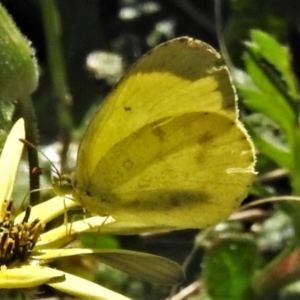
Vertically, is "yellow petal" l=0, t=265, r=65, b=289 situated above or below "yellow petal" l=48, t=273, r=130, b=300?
above

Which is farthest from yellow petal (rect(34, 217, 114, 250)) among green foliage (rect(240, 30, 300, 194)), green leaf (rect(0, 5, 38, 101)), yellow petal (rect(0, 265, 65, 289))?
green foliage (rect(240, 30, 300, 194))

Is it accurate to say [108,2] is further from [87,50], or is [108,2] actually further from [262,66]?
[262,66]

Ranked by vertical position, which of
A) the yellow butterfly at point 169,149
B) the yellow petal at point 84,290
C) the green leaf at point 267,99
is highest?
the green leaf at point 267,99

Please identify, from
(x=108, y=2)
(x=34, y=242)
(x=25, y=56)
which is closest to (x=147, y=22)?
(x=108, y=2)

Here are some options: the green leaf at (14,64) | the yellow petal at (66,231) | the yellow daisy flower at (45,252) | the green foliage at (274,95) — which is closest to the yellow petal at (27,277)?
the yellow daisy flower at (45,252)

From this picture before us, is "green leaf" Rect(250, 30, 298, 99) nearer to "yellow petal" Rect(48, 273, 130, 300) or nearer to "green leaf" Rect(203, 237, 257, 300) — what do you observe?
"green leaf" Rect(203, 237, 257, 300)

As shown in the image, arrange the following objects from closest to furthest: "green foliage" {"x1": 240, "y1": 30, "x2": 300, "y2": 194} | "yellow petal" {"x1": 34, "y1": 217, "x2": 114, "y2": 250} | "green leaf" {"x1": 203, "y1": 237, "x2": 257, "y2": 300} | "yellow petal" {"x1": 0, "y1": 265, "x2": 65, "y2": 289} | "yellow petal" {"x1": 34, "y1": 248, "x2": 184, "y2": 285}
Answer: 1. "yellow petal" {"x1": 0, "y1": 265, "x2": 65, "y2": 289}
2. "yellow petal" {"x1": 34, "y1": 248, "x2": 184, "y2": 285}
3. "yellow petal" {"x1": 34, "y1": 217, "x2": 114, "y2": 250}
4. "green leaf" {"x1": 203, "y1": 237, "x2": 257, "y2": 300}
5. "green foliage" {"x1": 240, "y1": 30, "x2": 300, "y2": 194}

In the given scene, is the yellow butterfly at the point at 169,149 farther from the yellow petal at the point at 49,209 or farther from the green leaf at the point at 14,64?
the green leaf at the point at 14,64

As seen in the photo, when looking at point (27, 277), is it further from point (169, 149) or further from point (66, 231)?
point (169, 149)
